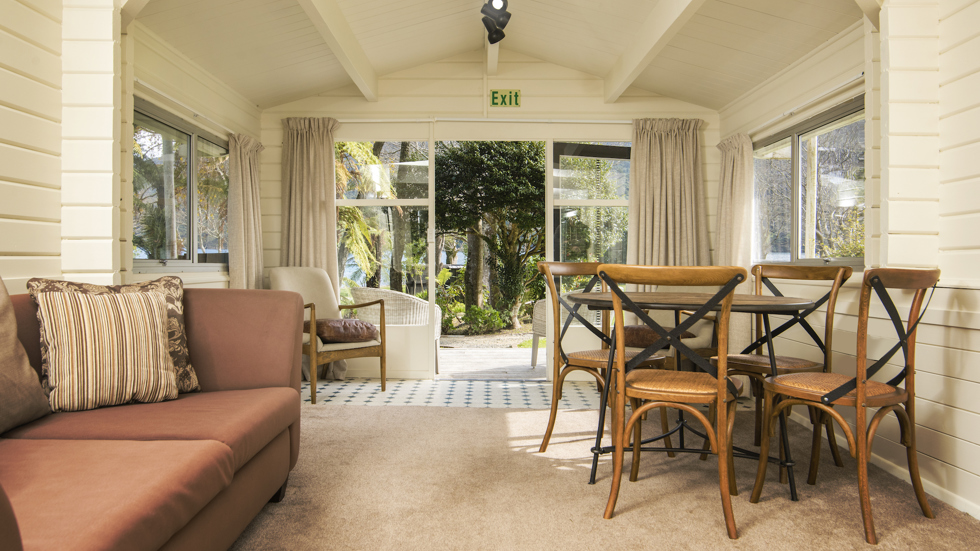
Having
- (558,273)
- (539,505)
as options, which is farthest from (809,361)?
(539,505)

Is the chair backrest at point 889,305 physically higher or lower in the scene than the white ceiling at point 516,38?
lower

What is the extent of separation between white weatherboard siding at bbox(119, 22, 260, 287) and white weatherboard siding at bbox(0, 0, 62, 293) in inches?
12.1

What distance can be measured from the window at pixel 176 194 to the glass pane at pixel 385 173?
966 millimetres

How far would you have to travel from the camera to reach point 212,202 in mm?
3979

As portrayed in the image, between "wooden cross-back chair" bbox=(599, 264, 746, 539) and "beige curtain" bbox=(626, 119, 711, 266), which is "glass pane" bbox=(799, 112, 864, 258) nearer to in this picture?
"beige curtain" bbox=(626, 119, 711, 266)

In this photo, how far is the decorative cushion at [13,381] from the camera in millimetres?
1484

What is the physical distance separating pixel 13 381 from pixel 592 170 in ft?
13.2

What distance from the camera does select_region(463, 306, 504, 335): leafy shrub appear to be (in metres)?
8.07

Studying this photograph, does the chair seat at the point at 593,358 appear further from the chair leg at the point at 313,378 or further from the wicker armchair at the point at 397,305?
the wicker armchair at the point at 397,305

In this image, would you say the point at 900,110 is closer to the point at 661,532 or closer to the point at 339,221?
the point at 661,532

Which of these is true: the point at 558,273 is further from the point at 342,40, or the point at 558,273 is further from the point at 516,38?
the point at 516,38

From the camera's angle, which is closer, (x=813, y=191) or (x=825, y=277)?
(x=825, y=277)

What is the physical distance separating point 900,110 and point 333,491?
9.20ft

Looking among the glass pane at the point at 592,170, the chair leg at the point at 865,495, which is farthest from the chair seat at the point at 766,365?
the glass pane at the point at 592,170
